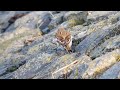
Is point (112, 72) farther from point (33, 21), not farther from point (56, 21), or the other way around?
point (33, 21)

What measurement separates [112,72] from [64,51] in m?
4.19

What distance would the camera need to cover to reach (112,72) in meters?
11.7

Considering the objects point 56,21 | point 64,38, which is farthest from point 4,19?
point 64,38

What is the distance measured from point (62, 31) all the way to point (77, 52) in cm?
100

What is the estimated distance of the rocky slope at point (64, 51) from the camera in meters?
12.8

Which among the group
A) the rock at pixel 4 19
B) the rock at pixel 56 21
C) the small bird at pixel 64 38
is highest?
the rock at pixel 4 19

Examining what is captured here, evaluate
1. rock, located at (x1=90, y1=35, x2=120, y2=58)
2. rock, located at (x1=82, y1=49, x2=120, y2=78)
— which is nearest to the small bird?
rock, located at (x1=90, y1=35, x2=120, y2=58)

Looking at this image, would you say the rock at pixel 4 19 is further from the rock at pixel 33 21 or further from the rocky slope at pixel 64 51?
the rocky slope at pixel 64 51

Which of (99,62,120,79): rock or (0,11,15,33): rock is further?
(0,11,15,33): rock

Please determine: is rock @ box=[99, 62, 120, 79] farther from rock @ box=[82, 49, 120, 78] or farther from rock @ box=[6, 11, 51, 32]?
rock @ box=[6, 11, 51, 32]

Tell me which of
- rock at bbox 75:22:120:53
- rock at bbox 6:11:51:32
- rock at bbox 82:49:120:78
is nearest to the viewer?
rock at bbox 82:49:120:78

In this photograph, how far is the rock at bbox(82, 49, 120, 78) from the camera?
12174mm

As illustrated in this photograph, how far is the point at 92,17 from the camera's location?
20.5 metres

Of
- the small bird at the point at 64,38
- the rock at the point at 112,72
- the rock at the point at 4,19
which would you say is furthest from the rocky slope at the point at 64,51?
the rock at the point at 4,19
